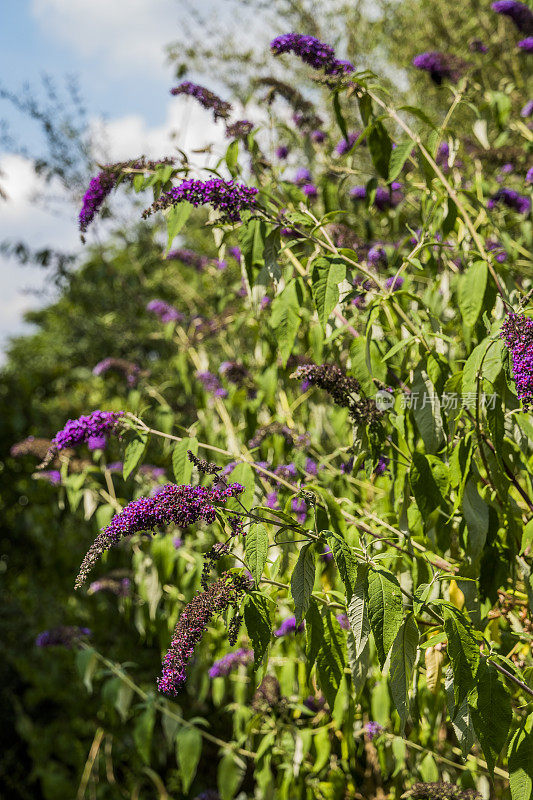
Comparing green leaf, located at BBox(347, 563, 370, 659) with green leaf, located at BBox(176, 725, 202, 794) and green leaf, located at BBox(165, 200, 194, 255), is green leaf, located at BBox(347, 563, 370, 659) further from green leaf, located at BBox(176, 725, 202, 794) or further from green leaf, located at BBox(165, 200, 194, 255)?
green leaf, located at BBox(176, 725, 202, 794)

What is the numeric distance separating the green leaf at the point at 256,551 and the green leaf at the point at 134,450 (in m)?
0.49

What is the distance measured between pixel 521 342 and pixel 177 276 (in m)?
4.03

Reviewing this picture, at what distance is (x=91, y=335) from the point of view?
6.98 meters

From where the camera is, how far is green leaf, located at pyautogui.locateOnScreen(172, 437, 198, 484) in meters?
1.51

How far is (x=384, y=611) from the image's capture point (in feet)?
3.72

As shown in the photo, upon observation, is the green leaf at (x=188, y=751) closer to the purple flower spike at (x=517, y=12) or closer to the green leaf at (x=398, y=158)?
the green leaf at (x=398, y=158)

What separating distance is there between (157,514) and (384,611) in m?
0.44

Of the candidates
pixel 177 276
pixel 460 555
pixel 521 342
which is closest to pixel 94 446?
pixel 460 555

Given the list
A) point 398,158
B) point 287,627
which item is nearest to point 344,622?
point 287,627

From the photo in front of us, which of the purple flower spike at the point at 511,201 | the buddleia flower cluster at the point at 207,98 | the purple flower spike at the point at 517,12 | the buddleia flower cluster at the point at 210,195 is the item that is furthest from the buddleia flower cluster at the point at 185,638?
the purple flower spike at the point at 517,12

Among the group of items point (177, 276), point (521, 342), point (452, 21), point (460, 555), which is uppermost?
point (452, 21)

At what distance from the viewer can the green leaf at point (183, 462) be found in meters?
1.51

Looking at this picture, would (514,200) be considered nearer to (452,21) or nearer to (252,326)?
(252,326)

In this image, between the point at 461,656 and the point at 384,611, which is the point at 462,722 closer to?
the point at 461,656
